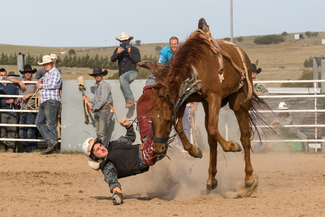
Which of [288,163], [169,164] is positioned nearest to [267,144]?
[288,163]

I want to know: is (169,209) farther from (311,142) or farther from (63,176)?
(311,142)

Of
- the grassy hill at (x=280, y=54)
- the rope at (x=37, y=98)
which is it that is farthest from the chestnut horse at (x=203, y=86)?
the grassy hill at (x=280, y=54)

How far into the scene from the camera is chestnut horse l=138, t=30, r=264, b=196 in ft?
14.6

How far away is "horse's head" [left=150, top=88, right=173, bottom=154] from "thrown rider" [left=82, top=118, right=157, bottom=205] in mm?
585

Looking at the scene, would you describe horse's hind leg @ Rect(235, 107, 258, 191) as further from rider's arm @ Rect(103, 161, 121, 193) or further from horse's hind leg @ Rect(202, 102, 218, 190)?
rider's arm @ Rect(103, 161, 121, 193)

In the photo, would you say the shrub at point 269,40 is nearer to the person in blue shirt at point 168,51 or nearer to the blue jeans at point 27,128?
the blue jeans at point 27,128

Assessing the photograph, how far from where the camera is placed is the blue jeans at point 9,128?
32.1ft

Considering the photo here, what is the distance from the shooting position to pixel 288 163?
830 cm

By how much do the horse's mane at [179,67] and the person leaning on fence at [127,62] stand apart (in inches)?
169

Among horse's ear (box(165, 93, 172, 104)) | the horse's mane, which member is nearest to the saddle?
the horse's mane

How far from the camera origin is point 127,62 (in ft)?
30.6

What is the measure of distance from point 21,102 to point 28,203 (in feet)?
16.9

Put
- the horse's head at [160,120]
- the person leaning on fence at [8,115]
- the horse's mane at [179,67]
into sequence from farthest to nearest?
the person leaning on fence at [8,115] < the horse's mane at [179,67] < the horse's head at [160,120]

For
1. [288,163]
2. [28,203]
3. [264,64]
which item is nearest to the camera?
[28,203]
